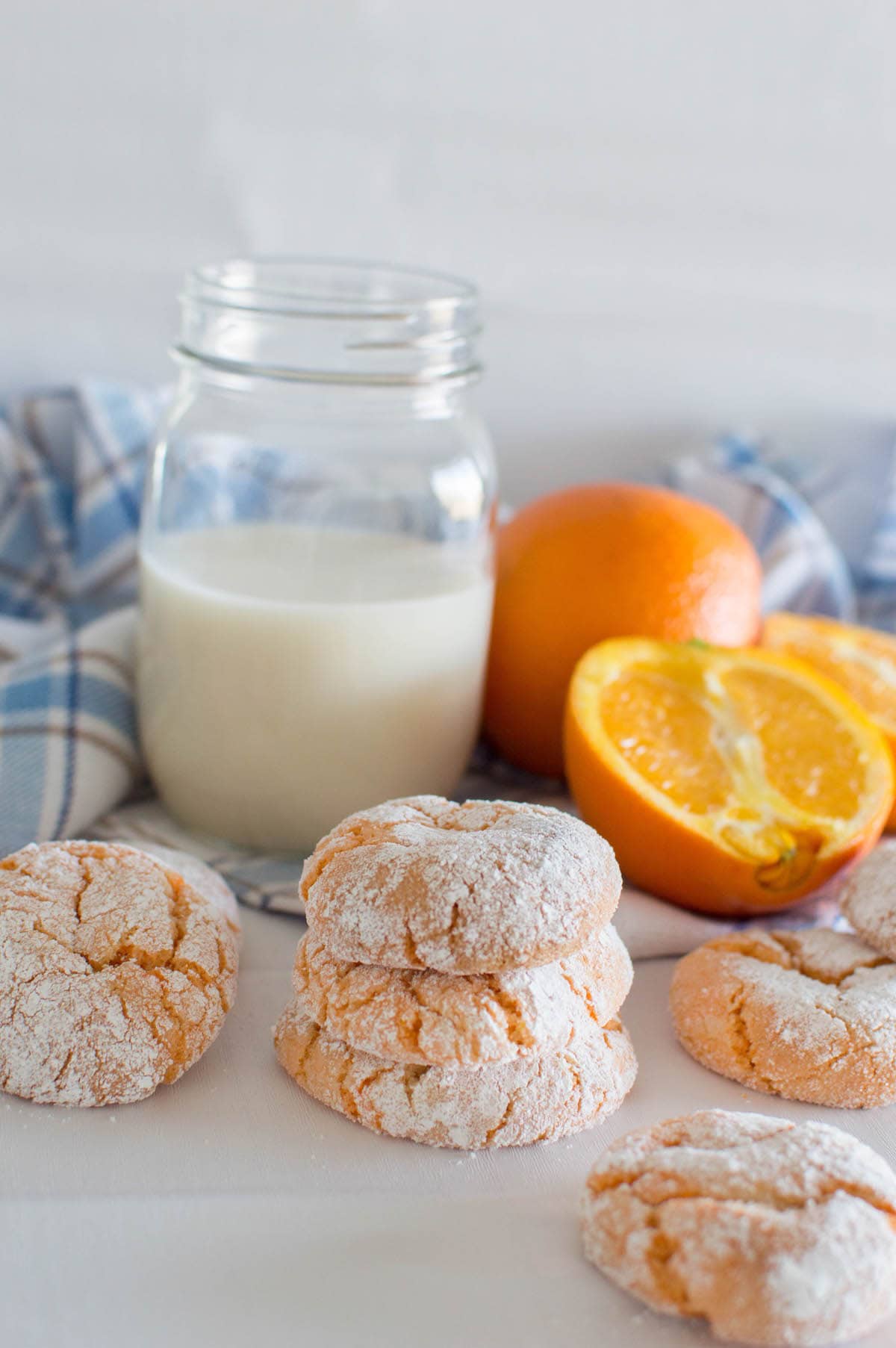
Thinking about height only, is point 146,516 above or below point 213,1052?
above

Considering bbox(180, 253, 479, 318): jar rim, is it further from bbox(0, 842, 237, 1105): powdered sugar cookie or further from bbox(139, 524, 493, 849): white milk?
bbox(0, 842, 237, 1105): powdered sugar cookie

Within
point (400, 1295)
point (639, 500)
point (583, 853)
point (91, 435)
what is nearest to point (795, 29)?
point (639, 500)

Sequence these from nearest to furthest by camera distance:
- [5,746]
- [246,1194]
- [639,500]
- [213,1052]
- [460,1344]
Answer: [460,1344], [246,1194], [213,1052], [5,746], [639,500]

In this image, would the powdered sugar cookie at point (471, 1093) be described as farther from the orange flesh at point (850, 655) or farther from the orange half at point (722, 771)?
the orange flesh at point (850, 655)

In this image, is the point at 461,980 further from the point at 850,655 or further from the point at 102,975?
the point at 850,655

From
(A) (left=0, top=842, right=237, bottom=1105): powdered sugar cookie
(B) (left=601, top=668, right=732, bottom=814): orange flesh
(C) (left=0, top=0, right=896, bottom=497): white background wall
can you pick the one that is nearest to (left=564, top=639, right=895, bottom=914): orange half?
(B) (left=601, top=668, right=732, bottom=814): orange flesh

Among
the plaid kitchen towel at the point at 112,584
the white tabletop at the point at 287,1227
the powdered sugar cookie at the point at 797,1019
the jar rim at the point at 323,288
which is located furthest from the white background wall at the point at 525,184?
the white tabletop at the point at 287,1227

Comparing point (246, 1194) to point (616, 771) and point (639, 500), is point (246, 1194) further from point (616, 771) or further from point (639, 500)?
point (639, 500)
